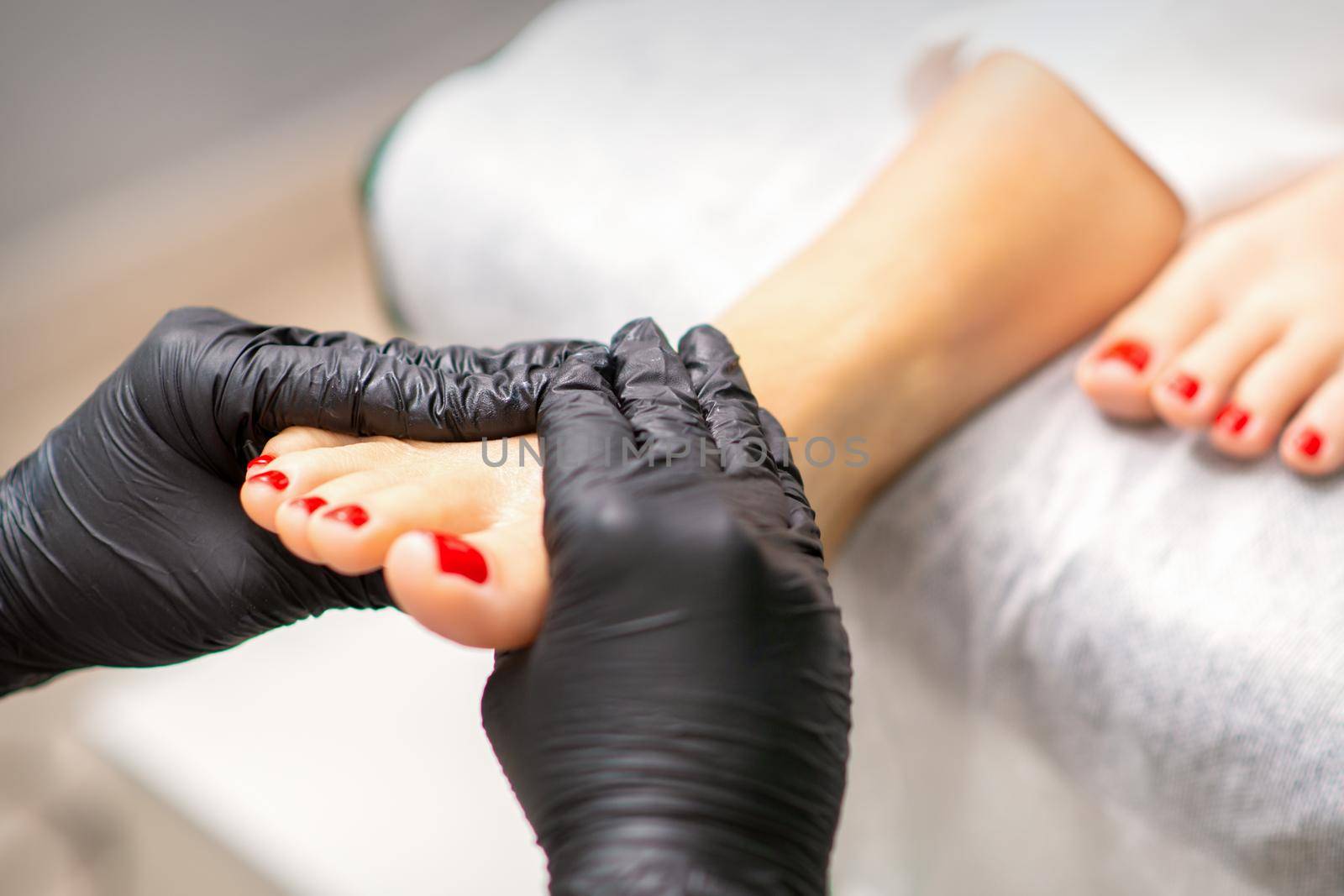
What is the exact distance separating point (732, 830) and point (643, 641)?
0.29ft

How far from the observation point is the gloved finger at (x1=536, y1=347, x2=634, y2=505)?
1.58 feet

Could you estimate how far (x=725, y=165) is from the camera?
92cm

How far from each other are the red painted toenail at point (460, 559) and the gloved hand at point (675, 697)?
0.11 feet

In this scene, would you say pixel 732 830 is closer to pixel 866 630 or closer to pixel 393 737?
pixel 866 630

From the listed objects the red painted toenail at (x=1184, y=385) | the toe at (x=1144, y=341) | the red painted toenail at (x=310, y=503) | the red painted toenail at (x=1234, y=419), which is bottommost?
the red painted toenail at (x=1234, y=419)

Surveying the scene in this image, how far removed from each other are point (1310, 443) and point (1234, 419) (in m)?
0.04

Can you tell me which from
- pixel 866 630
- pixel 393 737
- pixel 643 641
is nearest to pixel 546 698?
pixel 643 641

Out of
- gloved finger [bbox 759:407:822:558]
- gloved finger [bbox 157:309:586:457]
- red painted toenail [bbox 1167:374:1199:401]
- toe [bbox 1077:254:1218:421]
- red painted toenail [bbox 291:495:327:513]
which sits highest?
gloved finger [bbox 157:309:586:457]

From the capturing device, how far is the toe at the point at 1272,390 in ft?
2.15

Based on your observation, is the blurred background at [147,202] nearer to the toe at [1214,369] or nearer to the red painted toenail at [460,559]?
the red painted toenail at [460,559]

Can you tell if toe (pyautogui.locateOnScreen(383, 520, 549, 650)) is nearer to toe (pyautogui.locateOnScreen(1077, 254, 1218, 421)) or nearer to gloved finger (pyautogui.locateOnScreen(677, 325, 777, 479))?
gloved finger (pyautogui.locateOnScreen(677, 325, 777, 479))

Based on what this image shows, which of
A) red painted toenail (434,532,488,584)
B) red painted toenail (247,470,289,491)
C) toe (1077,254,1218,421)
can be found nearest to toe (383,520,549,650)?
red painted toenail (434,532,488,584)

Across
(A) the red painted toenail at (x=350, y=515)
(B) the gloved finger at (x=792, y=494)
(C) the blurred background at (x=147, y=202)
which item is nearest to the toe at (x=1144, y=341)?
(B) the gloved finger at (x=792, y=494)

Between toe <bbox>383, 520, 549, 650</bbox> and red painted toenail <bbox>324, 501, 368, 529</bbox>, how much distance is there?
0.03 metres
